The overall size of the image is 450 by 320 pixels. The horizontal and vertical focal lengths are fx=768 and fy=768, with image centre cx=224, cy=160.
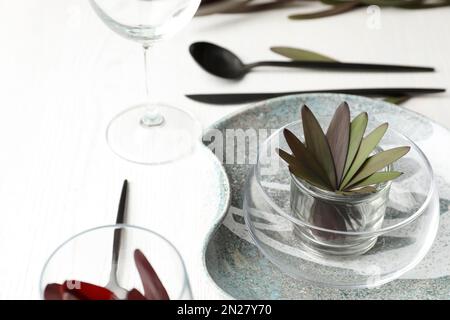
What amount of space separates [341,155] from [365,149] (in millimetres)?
20

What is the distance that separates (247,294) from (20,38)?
456 mm

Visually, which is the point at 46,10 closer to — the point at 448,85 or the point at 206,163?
the point at 206,163

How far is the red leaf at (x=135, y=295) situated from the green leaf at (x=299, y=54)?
42 cm

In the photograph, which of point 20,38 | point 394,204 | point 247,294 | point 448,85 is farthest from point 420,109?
point 20,38

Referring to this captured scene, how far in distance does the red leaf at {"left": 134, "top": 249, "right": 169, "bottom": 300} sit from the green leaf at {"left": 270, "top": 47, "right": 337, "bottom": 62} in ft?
1.33

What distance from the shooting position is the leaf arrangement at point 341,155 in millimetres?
578

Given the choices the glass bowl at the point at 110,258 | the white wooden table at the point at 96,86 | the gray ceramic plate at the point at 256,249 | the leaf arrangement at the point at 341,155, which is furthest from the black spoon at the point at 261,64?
the glass bowl at the point at 110,258

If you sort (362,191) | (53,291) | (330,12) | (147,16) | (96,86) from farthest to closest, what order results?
(330,12) → (96,86) → (147,16) → (362,191) → (53,291)

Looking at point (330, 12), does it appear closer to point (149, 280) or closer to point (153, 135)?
point (153, 135)

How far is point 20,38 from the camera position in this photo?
2.83ft

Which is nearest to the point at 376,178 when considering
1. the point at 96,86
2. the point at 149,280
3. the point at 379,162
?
the point at 379,162

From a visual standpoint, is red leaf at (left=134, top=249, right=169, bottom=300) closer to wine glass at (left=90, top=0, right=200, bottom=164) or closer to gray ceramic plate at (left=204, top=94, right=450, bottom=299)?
gray ceramic plate at (left=204, top=94, right=450, bottom=299)

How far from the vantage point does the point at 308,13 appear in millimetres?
897

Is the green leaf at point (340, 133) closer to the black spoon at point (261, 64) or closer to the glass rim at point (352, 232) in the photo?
the glass rim at point (352, 232)
